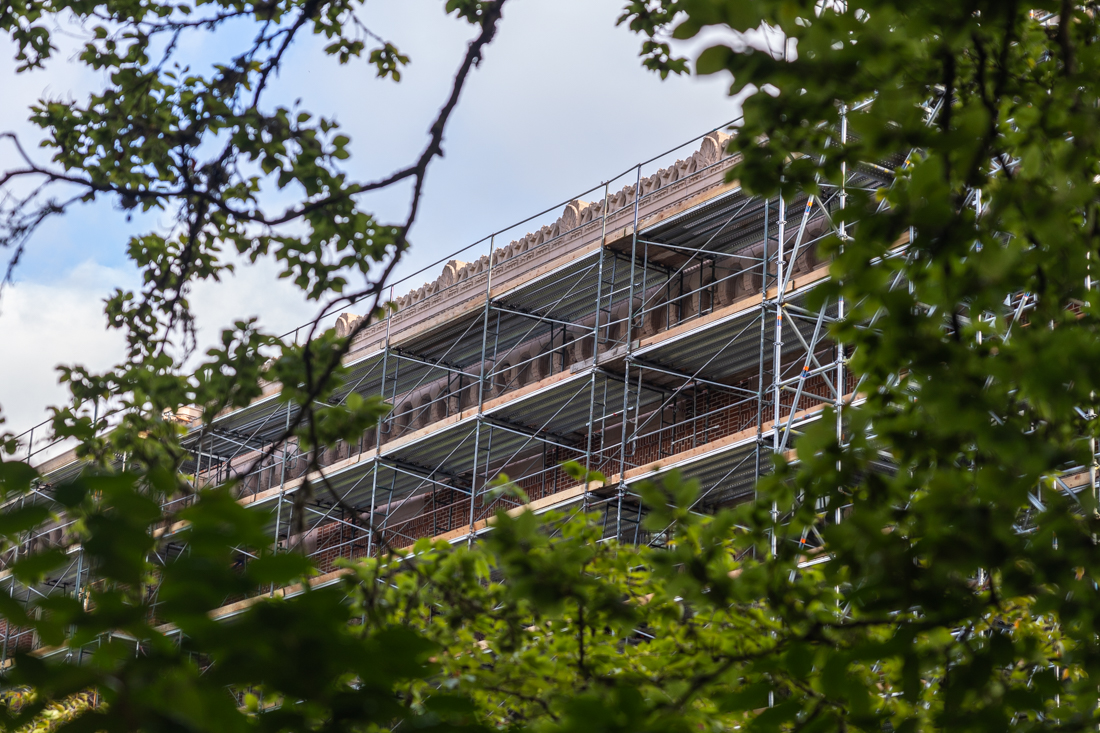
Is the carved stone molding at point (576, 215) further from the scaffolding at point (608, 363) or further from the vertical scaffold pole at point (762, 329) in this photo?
the vertical scaffold pole at point (762, 329)

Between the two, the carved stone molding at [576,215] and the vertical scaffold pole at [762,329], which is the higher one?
the carved stone molding at [576,215]

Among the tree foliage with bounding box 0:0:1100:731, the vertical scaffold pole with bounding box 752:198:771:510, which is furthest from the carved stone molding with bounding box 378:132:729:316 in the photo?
the tree foliage with bounding box 0:0:1100:731

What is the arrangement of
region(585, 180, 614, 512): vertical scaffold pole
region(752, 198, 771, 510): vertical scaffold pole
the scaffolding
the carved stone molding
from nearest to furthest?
region(752, 198, 771, 510): vertical scaffold pole
the scaffolding
region(585, 180, 614, 512): vertical scaffold pole
the carved stone molding

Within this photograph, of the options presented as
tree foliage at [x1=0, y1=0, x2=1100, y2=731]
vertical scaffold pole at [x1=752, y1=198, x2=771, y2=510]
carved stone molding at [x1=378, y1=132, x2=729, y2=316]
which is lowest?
tree foliage at [x1=0, y1=0, x2=1100, y2=731]

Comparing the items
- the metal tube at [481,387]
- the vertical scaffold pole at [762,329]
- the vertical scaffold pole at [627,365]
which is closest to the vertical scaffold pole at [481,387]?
the metal tube at [481,387]

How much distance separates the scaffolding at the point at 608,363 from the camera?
1559 centimetres

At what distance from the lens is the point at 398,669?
223 centimetres

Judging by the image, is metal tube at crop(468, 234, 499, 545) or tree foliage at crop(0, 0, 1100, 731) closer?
tree foliage at crop(0, 0, 1100, 731)

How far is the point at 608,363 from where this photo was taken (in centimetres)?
1719

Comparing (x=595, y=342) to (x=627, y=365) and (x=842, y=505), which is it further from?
(x=842, y=505)

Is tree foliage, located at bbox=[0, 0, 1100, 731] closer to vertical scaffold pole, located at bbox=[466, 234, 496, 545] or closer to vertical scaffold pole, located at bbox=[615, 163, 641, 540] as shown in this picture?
vertical scaffold pole, located at bbox=[615, 163, 641, 540]

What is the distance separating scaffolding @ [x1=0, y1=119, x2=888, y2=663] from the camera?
51.1ft

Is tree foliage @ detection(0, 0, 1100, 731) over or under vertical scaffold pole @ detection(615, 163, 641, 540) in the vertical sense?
under

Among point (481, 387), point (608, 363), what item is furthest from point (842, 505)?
point (481, 387)
